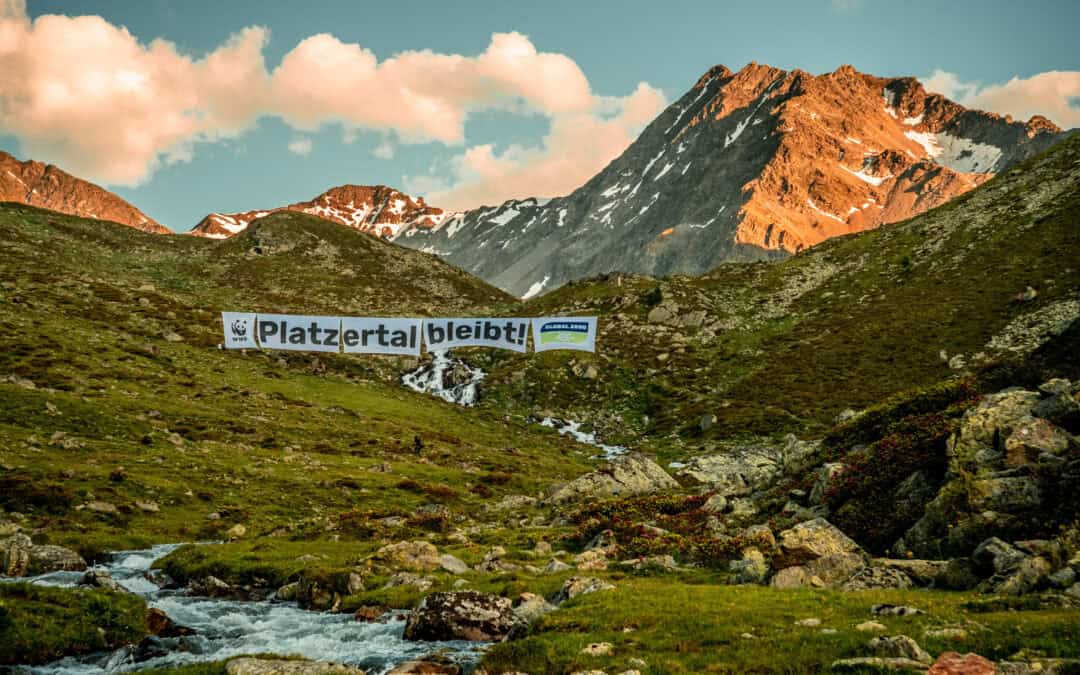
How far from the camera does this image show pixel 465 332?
2685 inches

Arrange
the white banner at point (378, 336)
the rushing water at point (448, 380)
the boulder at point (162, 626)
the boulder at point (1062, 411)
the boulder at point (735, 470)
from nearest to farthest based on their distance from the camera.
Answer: the boulder at point (162, 626)
the boulder at point (1062, 411)
the boulder at point (735, 470)
the white banner at point (378, 336)
the rushing water at point (448, 380)

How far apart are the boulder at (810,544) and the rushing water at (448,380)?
7045 centimetres

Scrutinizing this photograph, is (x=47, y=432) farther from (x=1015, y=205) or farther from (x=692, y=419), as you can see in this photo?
(x=1015, y=205)

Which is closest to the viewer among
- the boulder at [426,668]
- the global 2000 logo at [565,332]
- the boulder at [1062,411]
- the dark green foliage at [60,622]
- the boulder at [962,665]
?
the boulder at [962,665]

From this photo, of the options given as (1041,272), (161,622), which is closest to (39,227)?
(161,622)

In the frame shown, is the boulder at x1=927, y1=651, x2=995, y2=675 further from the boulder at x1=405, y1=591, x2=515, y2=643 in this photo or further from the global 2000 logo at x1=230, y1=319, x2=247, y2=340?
the global 2000 logo at x1=230, y1=319, x2=247, y2=340

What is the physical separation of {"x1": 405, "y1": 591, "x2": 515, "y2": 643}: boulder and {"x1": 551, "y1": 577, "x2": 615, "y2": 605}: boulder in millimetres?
2062

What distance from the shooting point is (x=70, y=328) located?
73.3m

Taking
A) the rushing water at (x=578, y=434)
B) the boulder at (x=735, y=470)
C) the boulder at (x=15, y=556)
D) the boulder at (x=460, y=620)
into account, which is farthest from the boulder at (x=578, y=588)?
the rushing water at (x=578, y=434)

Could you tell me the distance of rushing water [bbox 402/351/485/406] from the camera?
3597 inches

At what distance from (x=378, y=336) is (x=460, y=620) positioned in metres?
54.5

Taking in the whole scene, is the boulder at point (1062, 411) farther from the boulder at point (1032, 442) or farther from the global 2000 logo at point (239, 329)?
the global 2000 logo at point (239, 329)

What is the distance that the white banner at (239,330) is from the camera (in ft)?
223

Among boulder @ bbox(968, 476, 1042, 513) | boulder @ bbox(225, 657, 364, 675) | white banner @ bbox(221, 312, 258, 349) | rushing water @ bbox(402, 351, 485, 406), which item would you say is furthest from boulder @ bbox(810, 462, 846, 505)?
rushing water @ bbox(402, 351, 485, 406)
